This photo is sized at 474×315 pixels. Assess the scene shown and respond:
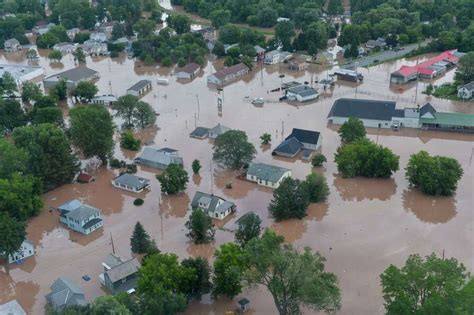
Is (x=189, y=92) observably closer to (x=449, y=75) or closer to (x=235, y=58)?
(x=235, y=58)

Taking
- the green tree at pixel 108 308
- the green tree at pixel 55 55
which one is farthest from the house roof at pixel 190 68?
the green tree at pixel 108 308

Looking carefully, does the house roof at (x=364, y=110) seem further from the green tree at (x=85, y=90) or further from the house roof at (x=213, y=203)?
the green tree at (x=85, y=90)

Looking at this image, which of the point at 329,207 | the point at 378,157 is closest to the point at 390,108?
the point at 378,157

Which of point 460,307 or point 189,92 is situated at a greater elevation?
point 460,307

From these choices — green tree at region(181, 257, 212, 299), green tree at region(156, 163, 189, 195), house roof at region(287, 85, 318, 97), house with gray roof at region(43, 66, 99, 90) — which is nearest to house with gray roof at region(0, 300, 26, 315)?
green tree at region(181, 257, 212, 299)

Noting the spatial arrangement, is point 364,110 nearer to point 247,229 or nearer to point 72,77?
point 247,229

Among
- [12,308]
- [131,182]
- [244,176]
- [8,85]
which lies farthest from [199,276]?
[8,85]

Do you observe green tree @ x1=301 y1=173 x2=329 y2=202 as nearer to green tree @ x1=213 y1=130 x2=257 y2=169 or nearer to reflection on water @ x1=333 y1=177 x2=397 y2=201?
reflection on water @ x1=333 y1=177 x2=397 y2=201
